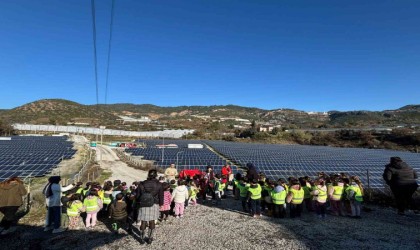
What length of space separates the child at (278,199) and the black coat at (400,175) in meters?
3.78

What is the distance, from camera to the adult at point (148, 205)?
7.19 meters

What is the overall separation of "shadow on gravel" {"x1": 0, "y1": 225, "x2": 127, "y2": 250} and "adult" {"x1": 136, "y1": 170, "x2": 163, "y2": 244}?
1111 mm

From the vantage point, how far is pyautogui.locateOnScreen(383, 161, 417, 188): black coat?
930cm

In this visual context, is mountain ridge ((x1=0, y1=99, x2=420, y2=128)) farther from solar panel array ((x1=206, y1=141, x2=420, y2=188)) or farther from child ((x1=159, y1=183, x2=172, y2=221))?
child ((x1=159, y1=183, x2=172, y2=221))

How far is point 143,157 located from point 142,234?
28086mm

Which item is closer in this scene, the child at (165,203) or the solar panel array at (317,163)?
the child at (165,203)

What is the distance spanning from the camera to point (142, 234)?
7270mm

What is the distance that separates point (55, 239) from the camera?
7598 mm

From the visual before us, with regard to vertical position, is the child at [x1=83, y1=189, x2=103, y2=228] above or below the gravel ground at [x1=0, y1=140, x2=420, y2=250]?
above

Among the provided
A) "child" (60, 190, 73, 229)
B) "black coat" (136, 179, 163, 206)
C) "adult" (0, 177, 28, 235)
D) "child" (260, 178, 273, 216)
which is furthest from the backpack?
Answer: "child" (260, 178, 273, 216)

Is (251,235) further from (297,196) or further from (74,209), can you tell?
(74,209)

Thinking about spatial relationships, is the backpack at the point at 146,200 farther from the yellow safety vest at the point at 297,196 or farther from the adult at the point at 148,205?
the yellow safety vest at the point at 297,196

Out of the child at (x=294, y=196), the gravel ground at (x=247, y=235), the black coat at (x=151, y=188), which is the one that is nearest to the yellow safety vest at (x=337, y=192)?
the gravel ground at (x=247, y=235)

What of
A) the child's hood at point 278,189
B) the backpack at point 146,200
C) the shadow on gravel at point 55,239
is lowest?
the shadow on gravel at point 55,239
